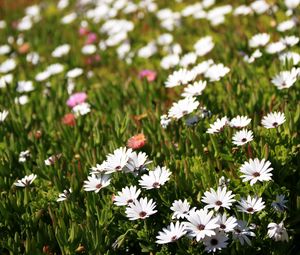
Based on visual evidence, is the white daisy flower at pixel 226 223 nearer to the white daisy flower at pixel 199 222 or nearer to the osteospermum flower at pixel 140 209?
the white daisy flower at pixel 199 222

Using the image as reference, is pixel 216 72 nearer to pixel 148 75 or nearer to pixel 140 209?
pixel 148 75

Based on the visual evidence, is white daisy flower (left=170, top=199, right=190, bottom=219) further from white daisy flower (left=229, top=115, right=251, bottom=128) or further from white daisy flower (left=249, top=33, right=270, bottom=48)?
white daisy flower (left=249, top=33, right=270, bottom=48)

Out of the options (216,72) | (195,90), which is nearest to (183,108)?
(195,90)

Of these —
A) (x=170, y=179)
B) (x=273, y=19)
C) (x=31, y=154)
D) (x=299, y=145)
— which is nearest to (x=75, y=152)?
(x=31, y=154)

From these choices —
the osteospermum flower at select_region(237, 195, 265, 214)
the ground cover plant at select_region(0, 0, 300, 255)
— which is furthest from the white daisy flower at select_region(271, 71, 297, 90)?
the osteospermum flower at select_region(237, 195, 265, 214)

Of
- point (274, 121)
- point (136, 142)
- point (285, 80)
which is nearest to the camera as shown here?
point (274, 121)

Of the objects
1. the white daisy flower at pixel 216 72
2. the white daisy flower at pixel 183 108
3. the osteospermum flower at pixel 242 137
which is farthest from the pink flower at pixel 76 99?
the osteospermum flower at pixel 242 137

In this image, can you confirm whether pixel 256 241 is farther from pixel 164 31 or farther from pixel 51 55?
pixel 51 55
